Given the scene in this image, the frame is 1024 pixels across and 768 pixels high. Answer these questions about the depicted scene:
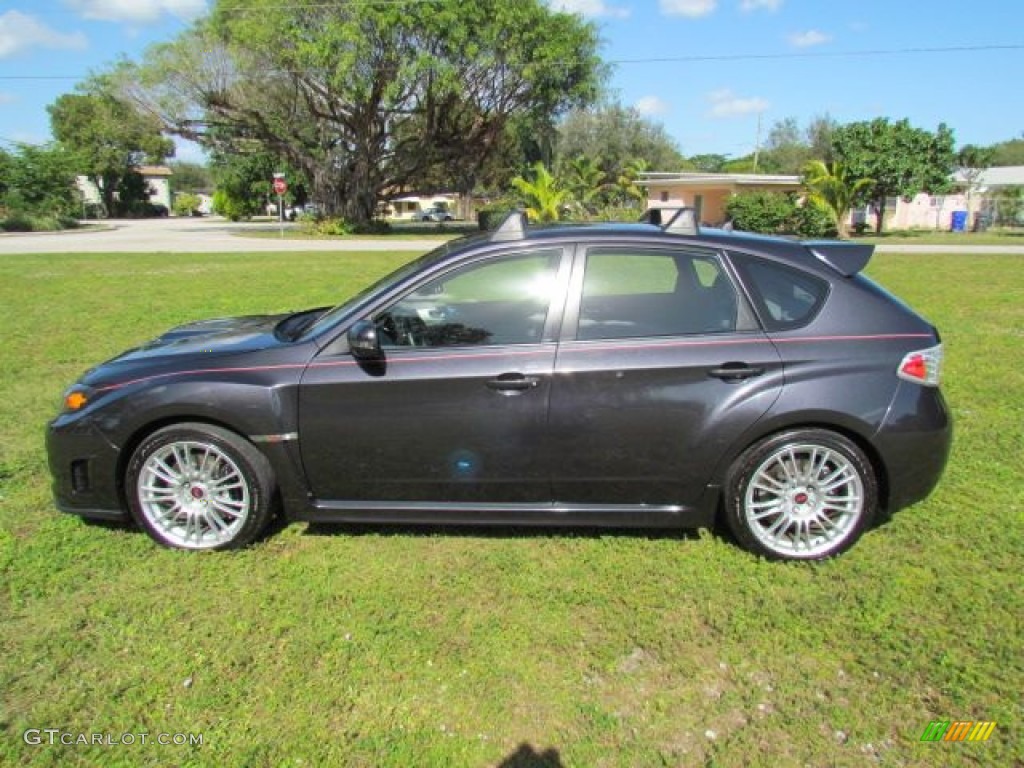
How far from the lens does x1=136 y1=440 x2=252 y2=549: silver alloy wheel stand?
3777 mm

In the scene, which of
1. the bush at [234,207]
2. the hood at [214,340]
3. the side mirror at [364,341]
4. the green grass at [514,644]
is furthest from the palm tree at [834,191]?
the bush at [234,207]

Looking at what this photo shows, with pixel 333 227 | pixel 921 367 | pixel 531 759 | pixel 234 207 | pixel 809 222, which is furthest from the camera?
pixel 234 207

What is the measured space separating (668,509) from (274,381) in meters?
2.01

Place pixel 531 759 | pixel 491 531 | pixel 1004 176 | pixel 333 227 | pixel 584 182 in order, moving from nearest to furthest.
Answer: pixel 531 759 < pixel 491 531 < pixel 333 227 < pixel 584 182 < pixel 1004 176

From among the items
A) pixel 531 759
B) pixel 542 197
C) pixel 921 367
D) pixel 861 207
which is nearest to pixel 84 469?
pixel 531 759

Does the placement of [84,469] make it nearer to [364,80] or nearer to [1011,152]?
[364,80]

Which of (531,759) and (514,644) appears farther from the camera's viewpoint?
(514,644)

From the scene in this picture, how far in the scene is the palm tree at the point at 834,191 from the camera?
34625 mm

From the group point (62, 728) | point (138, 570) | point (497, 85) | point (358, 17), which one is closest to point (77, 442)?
point (138, 570)

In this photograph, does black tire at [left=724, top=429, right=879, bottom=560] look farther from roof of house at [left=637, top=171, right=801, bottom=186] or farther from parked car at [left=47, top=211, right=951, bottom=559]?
roof of house at [left=637, top=171, right=801, bottom=186]

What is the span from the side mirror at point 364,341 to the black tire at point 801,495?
1.79 meters

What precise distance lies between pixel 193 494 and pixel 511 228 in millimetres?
2080

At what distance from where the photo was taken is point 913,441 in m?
3.62

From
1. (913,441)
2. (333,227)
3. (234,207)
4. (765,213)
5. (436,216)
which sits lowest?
(436,216)
